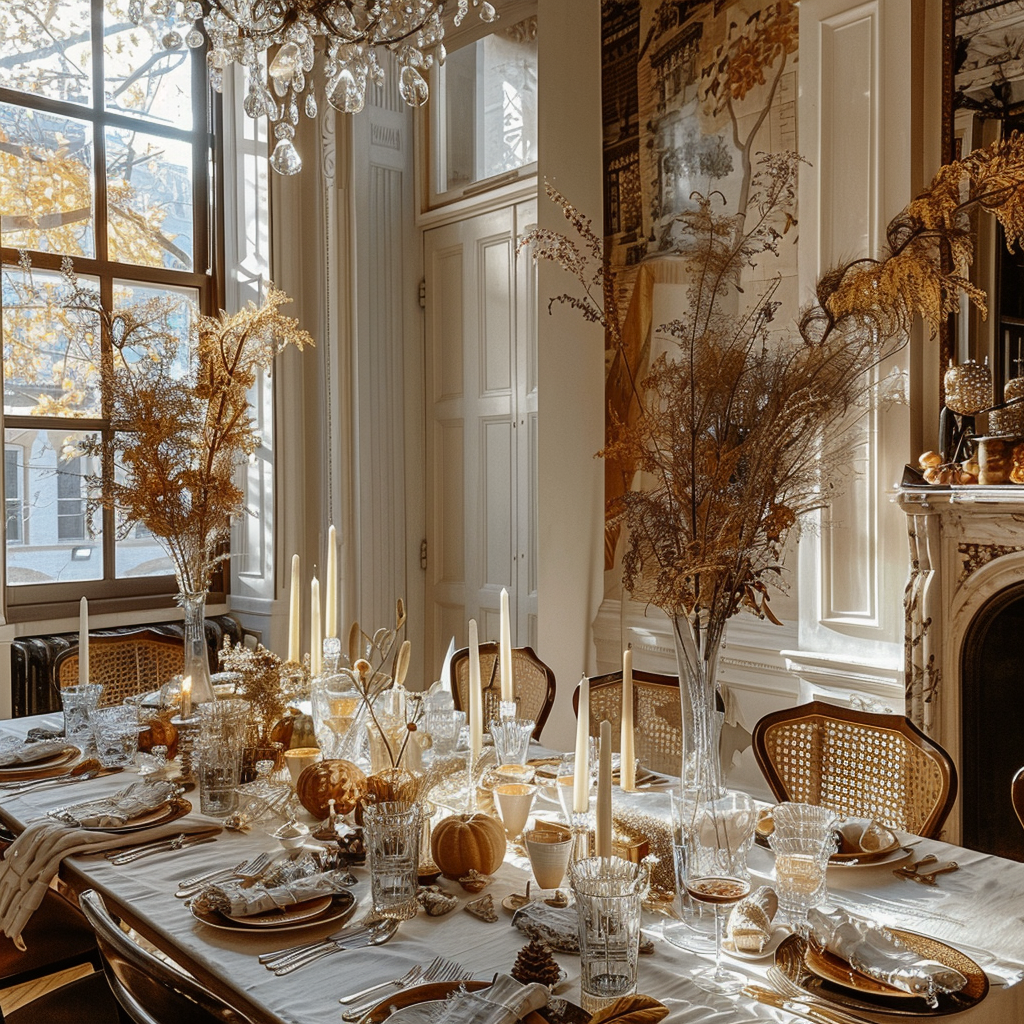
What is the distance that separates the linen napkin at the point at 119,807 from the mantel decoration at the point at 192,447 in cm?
57

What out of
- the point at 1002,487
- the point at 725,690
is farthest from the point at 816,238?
the point at 725,690

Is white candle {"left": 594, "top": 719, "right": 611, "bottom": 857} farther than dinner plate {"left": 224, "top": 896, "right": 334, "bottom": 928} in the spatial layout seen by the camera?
No

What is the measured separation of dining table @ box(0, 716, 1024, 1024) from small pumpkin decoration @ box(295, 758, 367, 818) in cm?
10

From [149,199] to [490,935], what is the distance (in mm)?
4280

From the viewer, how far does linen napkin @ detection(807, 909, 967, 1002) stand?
50.9 inches

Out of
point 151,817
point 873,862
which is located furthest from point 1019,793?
point 151,817

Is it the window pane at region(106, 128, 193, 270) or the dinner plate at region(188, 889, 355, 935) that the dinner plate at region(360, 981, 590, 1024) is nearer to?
the dinner plate at region(188, 889, 355, 935)

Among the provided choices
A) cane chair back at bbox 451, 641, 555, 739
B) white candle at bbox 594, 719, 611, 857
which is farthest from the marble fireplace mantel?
white candle at bbox 594, 719, 611, 857

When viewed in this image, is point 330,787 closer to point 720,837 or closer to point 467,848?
point 467,848

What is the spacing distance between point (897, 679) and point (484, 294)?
8.36 feet

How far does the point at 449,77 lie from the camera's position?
191 inches

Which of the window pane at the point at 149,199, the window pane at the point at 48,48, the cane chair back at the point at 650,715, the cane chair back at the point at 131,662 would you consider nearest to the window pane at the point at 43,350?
the window pane at the point at 149,199

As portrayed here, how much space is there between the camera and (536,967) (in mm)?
1318

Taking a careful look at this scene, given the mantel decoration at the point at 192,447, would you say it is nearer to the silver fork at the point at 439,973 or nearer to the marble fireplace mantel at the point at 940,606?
the silver fork at the point at 439,973
